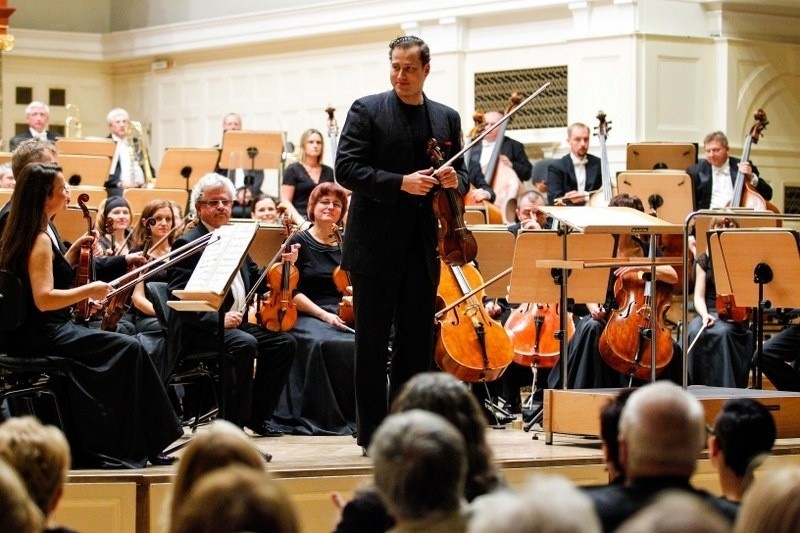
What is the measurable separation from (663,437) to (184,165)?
24.0 ft

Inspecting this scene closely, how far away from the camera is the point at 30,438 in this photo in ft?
8.91

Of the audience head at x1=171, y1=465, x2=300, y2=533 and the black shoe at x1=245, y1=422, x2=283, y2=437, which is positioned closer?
the audience head at x1=171, y1=465, x2=300, y2=533

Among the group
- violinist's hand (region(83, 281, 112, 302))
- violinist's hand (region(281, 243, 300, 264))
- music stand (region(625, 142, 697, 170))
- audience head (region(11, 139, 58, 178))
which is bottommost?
violinist's hand (region(83, 281, 112, 302))

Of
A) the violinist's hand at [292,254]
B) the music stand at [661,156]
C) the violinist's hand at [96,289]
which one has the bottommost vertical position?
the violinist's hand at [96,289]

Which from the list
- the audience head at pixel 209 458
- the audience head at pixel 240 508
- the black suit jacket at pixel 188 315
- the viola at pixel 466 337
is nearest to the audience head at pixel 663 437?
the audience head at pixel 209 458

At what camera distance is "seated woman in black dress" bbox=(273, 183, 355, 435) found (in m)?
6.06

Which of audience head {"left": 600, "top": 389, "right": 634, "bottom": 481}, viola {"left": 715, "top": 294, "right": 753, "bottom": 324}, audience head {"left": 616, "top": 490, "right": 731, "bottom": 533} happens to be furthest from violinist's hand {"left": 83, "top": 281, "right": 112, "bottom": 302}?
viola {"left": 715, "top": 294, "right": 753, "bottom": 324}

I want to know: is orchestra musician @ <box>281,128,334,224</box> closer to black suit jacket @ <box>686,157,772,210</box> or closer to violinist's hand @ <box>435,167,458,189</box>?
black suit jacket @ <box>686,157,772,210</box>

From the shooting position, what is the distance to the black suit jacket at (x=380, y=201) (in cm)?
465

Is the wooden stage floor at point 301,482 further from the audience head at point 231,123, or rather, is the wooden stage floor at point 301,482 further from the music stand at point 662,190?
the audience head at point 231,123

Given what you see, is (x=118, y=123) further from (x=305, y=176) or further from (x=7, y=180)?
(x=7, y=180)

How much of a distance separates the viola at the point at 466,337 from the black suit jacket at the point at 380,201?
41.4 inches

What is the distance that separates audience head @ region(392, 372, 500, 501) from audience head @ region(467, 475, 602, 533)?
975 mm

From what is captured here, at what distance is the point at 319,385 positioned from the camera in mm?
6109
